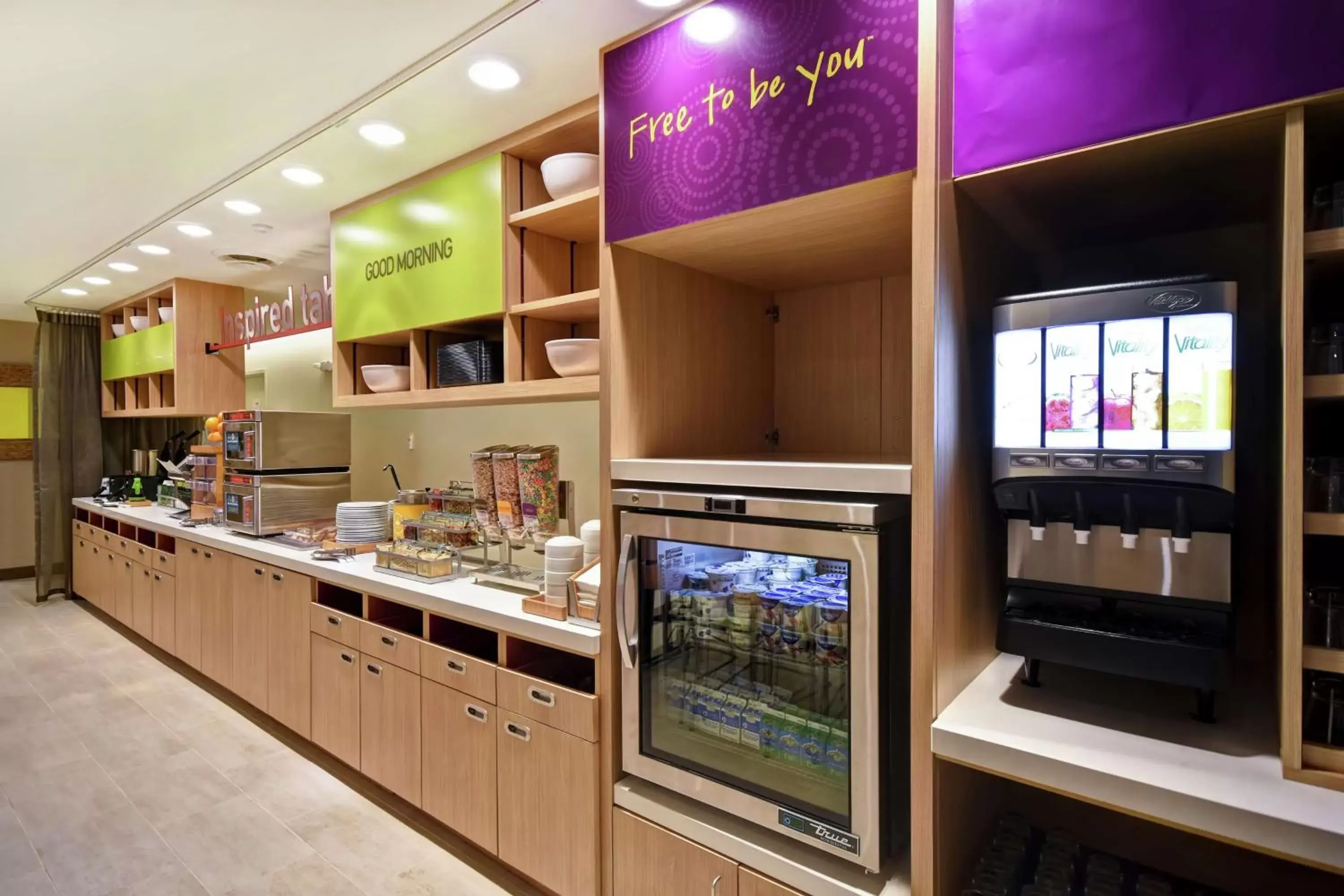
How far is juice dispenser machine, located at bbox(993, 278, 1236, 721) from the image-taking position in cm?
107

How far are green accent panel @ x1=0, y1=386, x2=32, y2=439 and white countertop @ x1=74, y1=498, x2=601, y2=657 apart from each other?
4.61 m

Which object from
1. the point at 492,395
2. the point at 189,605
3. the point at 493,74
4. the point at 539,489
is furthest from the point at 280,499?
the point at 493,74

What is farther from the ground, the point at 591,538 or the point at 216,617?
the point at 591,538

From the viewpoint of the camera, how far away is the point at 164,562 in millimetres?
4094

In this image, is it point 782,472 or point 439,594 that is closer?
point 782,472

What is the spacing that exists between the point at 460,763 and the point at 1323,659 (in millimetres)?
2096

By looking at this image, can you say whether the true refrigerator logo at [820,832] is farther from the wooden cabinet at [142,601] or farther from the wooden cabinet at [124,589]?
the wooden cabinet at [124,589]

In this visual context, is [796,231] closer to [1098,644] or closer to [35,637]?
[1098,644]

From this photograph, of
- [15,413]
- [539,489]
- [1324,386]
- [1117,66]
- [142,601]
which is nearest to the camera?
[1324,386]

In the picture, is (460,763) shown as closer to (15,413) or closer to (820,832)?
(820,832)

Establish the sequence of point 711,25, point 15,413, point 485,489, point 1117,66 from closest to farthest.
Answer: point 1117,66
point 711,25
point 485,489
point 15,413

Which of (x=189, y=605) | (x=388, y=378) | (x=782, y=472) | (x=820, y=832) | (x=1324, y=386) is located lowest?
(x=189, y=605)

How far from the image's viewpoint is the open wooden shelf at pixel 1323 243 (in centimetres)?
93

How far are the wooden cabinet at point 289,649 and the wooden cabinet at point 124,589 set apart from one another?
228 cm
